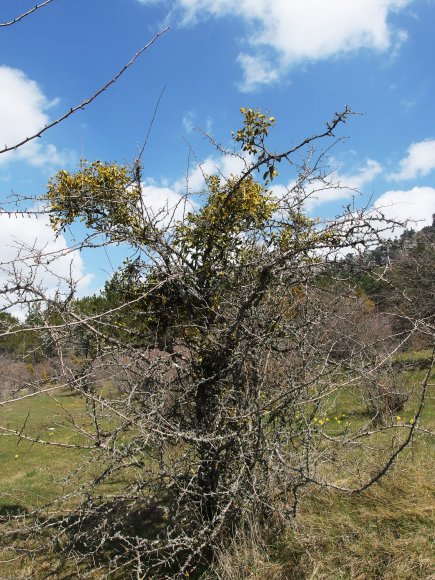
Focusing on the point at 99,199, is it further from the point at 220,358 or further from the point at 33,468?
the point at 33,468

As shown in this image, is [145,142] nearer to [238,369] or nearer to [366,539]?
[238,369]

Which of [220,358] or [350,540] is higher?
[220,358]

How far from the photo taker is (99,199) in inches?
164

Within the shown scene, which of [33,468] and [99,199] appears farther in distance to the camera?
[33,468]

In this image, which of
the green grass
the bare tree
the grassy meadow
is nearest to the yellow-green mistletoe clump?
the bare tree

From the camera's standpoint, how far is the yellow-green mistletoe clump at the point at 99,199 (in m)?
4.05

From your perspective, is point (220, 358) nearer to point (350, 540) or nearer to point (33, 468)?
point (350, 540)

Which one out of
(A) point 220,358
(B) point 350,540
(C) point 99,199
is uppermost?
(C) point 99,199

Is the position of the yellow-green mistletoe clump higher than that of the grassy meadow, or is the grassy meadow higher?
the yellow-green mistletoe clump

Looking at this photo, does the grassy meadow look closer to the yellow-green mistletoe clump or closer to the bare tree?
the bare tree

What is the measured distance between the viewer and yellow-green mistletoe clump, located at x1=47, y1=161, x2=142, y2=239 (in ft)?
13.3

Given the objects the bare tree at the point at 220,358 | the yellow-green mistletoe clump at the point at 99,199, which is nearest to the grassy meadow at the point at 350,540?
the bare tree at the point at 220,358

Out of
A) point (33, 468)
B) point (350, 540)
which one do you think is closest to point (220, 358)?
point (350, 540)

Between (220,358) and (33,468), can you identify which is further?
(33,468)
